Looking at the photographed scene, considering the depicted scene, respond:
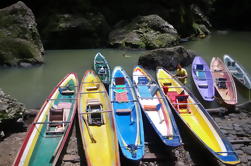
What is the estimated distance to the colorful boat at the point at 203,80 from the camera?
13.2 m

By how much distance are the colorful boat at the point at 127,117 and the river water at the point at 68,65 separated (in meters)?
3.66

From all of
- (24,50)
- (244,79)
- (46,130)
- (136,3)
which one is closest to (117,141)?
(46,130)

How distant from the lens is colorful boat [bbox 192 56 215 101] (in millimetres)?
13242

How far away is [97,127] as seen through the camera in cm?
995

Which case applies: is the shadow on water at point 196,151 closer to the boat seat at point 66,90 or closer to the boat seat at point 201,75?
the boat seat at point 201,75

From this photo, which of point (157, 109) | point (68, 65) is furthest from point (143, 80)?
point (68, 65)

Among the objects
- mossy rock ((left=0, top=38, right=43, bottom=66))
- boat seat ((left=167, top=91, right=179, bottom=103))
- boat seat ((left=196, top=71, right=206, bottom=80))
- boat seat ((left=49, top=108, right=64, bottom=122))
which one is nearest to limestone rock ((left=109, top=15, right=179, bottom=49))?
mossy rock ((left=0, top=38, right=43, bottom=66))

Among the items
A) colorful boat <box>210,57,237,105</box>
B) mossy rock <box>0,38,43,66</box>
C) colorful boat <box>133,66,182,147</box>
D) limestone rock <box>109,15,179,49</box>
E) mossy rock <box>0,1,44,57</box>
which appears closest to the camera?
colorful boat <box>133,66,182,147</box>

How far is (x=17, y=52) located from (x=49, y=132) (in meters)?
11.5

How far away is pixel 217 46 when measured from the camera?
83.6 feet

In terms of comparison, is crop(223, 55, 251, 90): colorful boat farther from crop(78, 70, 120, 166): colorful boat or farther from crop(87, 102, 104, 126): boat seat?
crop(87, 102, 104, 126): boat seat

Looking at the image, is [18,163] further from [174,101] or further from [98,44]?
[98,44]

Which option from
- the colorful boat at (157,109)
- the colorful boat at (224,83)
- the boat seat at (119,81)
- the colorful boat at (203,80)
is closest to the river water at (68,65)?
the colorful boat at (203,80)

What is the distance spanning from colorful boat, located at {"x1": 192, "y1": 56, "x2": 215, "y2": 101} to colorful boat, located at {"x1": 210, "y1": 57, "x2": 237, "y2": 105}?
30 centimetres
